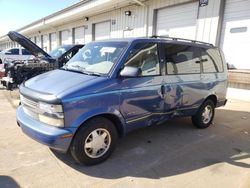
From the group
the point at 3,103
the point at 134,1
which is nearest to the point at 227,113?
the point at 3,103

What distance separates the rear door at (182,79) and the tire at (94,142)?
127 cm

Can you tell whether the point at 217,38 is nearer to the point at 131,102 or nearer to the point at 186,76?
the point at 186,76

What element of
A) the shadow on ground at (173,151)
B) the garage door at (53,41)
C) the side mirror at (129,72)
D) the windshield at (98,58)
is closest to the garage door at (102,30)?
the garage door at (53,41)

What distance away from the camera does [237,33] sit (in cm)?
786

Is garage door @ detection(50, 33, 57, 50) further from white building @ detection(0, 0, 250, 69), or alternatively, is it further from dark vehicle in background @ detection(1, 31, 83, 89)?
dark vehicle in background @ detection(1, 31, 83, 89)

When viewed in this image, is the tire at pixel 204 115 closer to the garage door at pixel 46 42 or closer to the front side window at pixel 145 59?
the front side window at pixel 145 59

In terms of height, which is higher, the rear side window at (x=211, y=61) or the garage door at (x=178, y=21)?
the garage door at (x=178, y=21)

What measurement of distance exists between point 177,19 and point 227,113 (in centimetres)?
525

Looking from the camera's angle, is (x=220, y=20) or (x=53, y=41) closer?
(x=220, y=20)

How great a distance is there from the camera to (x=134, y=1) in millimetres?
11469

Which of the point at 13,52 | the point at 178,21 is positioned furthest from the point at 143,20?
the point at 13,52

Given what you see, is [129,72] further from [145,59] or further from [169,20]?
[169,20]

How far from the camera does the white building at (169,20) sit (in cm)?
786

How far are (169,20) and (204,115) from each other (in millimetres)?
6602
